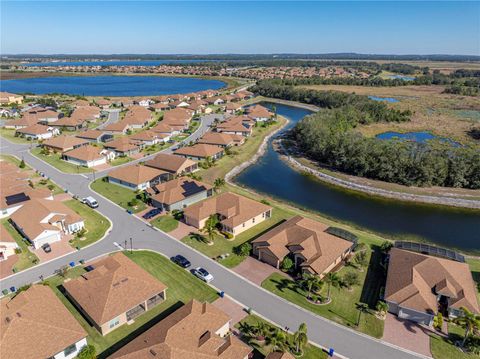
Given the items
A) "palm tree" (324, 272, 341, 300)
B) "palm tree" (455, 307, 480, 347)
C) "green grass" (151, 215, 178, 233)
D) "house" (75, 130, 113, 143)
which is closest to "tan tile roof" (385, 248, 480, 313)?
"palm tree" (455, 307, 480, 347)

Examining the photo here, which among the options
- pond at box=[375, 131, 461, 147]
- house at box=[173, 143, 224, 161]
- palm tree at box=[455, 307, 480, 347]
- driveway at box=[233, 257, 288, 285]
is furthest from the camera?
pond at box=[375, 131, 461, 147]

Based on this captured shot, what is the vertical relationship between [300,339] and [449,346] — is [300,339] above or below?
above

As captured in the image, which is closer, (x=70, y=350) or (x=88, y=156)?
(x=70, y=350)

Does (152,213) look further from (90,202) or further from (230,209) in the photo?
(230,209)

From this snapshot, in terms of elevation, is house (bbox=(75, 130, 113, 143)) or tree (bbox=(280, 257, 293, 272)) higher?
house (bbox=(75, 130, 113, 143))

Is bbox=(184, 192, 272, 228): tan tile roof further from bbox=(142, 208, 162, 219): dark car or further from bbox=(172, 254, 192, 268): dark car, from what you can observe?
bbox=(172, 254, 192, 268): dark car

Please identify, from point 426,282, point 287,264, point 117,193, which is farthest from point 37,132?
point 426,282

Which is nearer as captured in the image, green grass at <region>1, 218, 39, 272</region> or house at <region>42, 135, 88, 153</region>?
green grass at <region>1, 218, 39, 272</region>

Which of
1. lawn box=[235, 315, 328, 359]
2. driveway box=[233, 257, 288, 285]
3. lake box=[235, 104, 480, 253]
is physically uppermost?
lawn box=[235, 315, 328, 359]
